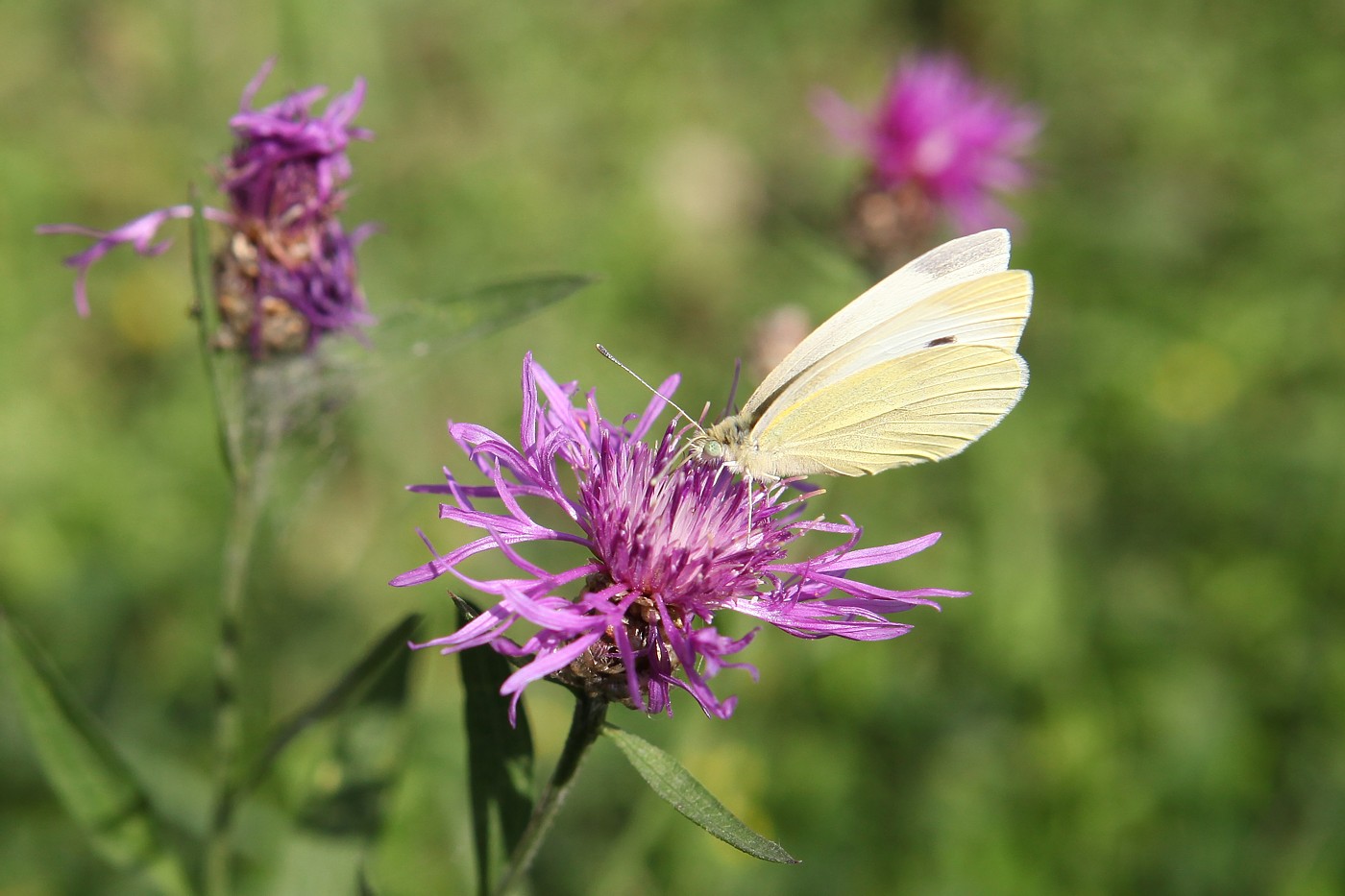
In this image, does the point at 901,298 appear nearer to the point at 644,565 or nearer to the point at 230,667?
the point at 644,565

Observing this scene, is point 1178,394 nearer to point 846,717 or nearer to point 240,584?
point 846,717

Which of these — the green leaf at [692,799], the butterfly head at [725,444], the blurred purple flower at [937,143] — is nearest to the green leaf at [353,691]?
the green leaf at [692,799]

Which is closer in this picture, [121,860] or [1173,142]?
[121,860]

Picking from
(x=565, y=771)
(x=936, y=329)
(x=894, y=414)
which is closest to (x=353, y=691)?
(x=565, y=771)

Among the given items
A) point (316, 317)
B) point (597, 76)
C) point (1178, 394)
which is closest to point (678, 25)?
point (597, 76)

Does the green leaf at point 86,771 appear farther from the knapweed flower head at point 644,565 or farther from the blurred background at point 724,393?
the knapweed flower head at point 644,565

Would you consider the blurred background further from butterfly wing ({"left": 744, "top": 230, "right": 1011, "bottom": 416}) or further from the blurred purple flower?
butterfly wing ({"left": 744, "top": 230, "right": 1011, "bottom": 416})
